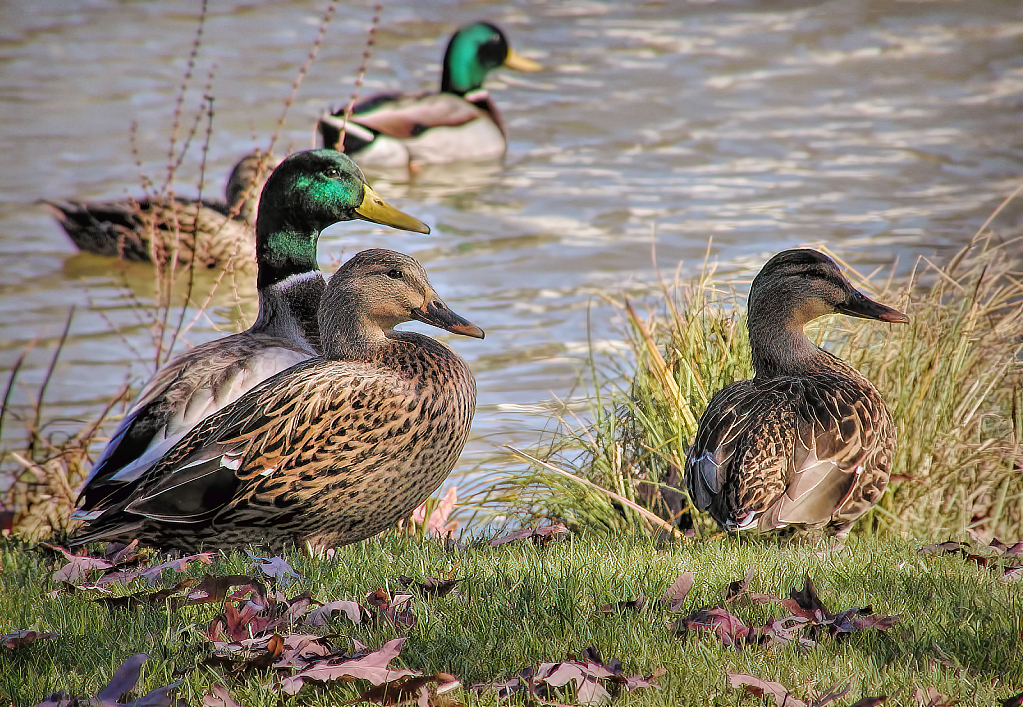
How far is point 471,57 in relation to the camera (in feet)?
52.2

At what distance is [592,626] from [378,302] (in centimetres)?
148

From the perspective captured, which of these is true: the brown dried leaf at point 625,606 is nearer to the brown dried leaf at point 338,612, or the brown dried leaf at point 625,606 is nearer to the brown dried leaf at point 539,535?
the brown dried leaf at point 338,612

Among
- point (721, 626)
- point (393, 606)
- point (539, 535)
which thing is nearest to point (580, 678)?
point (721, 626)

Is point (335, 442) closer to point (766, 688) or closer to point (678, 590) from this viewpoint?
point (678, 590)

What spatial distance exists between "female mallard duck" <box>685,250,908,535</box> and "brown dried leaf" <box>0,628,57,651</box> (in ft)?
7.68

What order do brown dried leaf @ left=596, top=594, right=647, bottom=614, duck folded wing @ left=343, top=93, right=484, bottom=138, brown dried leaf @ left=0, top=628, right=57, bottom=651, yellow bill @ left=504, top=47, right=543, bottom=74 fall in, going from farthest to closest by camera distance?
yellow bill @ left=504, top=47, right=543, bottom=74, duck folded wing @ left=343, top=93, right=484, bottom=138, brown dried leaf @ left=596, top=594, right=647, bottom=614, brown dried leaf @ left=0, top=628, right=57, bottom=651

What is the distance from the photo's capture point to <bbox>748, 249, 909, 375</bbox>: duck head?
469cm

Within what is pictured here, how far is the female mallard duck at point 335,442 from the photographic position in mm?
3980

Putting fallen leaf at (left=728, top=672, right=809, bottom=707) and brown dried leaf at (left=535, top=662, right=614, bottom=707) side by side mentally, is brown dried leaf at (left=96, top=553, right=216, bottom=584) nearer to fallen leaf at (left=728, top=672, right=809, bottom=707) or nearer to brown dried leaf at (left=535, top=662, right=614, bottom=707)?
brown dried leaf at (left=535, top=662, right=614, bottom=707)

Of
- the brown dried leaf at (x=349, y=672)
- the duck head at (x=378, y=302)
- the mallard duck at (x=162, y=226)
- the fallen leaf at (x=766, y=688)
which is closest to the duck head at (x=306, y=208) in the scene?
the duck head at (x=378, y=302)

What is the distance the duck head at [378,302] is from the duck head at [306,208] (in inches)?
33.1

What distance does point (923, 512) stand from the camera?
521 centimetres

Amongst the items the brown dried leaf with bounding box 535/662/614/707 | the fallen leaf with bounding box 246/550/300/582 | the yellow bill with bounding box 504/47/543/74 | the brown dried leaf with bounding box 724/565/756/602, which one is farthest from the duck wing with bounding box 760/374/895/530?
the yellow bill with bounding box 504/47/543/74

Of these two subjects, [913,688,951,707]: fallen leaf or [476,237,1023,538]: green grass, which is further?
[476,237,1023,538]: green grass
